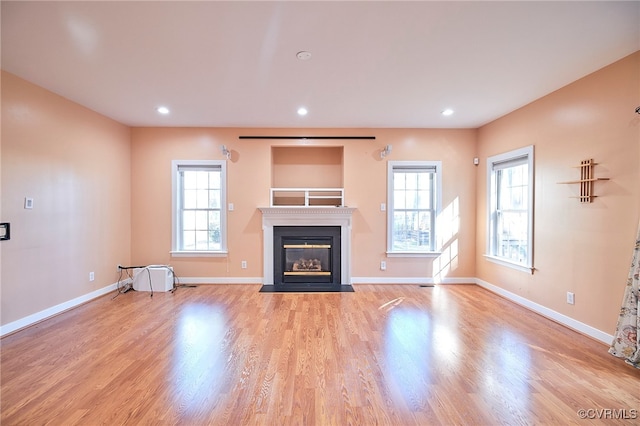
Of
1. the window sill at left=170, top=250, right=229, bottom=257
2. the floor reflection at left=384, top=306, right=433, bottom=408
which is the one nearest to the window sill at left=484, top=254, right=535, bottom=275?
the floor reflection at left=384, top=306, right=433, bottom=408

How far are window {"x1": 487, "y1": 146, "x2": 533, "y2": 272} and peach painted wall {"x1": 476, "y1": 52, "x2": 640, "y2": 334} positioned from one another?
134 millimetres

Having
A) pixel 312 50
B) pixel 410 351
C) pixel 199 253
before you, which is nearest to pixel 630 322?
pixel 410 351

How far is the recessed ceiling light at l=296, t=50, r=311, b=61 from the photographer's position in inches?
95.8

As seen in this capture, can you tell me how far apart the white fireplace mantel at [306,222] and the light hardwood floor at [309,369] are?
4.00 feet

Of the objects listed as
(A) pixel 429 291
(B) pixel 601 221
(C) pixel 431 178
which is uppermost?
(C) pixel 431 178

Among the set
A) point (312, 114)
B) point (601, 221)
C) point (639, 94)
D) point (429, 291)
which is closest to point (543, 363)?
point (601, 221)

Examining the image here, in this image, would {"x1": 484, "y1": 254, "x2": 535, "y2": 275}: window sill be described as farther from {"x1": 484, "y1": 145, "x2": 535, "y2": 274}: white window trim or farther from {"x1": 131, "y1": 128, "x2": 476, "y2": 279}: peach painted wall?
{"x1": 131, "y1": 128, "x2": 476, "y2": 279}: peach painted wall

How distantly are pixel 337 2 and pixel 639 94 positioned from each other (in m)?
2.78

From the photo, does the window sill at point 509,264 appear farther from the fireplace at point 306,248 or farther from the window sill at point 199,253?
the window sill at point 199,253

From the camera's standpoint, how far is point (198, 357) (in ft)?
7.90

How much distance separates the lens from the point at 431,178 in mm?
4898

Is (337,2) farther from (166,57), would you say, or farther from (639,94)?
(639,94)

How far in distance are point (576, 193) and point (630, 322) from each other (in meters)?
1.32

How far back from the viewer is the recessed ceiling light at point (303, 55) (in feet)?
7.98
